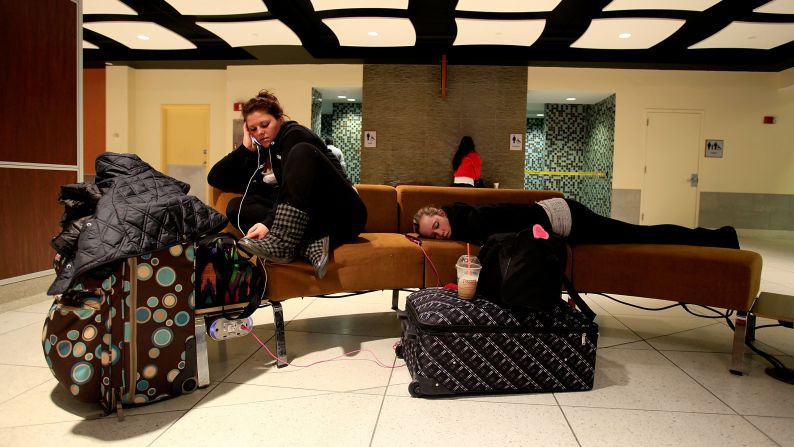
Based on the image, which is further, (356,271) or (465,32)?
(465,32)

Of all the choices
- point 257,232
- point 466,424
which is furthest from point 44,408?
point 466,424

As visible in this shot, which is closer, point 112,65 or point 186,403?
point 186,403

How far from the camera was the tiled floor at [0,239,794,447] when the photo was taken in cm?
129

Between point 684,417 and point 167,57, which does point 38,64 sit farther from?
point 167,57

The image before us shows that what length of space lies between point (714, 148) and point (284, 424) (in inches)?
346

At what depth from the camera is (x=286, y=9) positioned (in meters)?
5.30

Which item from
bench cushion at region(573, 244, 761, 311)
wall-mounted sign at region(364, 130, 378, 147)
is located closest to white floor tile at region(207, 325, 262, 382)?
bench cushion at region(573, 244, 761, 311)

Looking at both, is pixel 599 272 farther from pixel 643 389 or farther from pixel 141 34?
pixel 141 34

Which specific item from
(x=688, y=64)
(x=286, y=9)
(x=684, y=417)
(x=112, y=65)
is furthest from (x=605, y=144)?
(x=112, y=65)

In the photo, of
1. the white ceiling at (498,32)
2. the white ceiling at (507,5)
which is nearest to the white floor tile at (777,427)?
the white ceiling at (507,5)

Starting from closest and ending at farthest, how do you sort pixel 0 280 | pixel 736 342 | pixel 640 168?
pixel 736 342, pixel 0 280, pixel 640 168

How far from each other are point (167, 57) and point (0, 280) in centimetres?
613

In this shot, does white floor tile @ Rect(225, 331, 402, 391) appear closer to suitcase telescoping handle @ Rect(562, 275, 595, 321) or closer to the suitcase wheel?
the suitcase wheel

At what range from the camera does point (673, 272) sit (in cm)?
201
